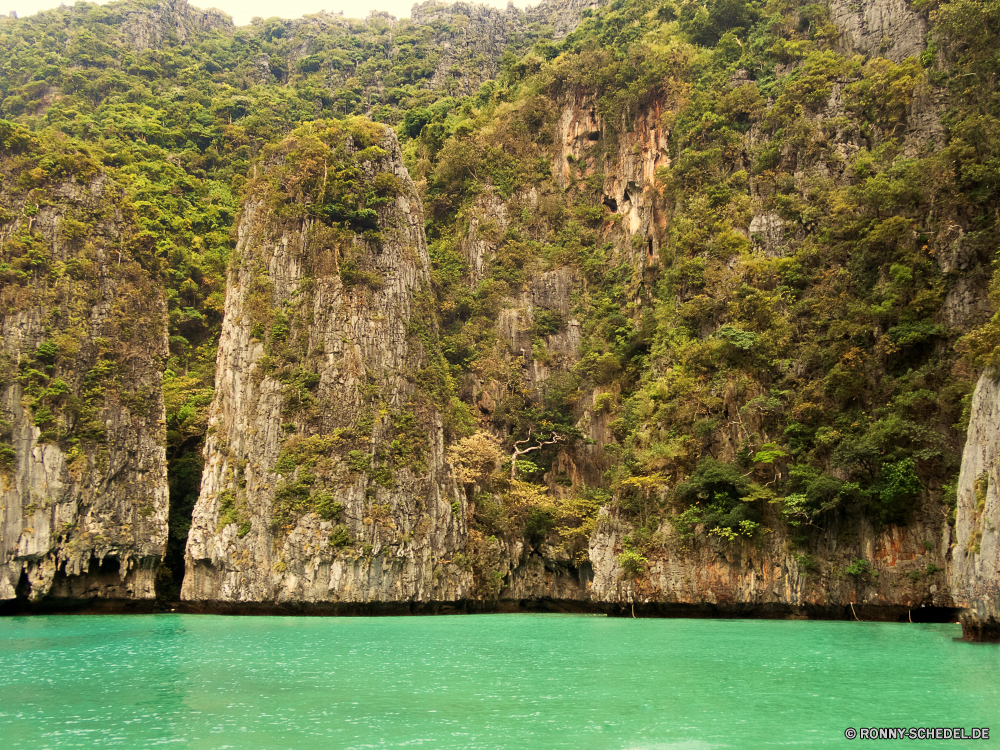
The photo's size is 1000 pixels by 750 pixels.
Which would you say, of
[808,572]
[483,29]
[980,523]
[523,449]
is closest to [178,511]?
[523,449]

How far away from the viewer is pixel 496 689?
468 inches

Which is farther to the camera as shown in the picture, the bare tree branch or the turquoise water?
the bare tree branch

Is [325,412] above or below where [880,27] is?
below

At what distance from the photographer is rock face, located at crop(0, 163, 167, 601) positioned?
93.2ft

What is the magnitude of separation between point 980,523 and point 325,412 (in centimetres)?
2463

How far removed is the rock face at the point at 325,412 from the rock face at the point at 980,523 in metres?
19.6

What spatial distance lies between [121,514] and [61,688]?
820 inches

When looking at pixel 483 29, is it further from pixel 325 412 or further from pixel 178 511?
pixel 178 511

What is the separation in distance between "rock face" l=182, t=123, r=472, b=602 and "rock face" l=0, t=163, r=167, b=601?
2.81 m

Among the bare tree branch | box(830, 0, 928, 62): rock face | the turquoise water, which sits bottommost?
the turquoise water

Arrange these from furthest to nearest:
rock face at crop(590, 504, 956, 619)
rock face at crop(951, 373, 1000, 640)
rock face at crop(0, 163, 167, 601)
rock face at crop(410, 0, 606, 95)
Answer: rock face at crop(410, 0, 606, 95)
rock face at crop(0, 163, 167, 601)
rock face at crop(590, 504, 956, 619)
rock face at crop(951, 373, 1000, 640)

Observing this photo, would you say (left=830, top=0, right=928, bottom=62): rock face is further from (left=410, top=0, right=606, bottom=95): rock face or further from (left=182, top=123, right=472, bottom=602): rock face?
(left=410, top=0, right=606, bottom=95): rock face

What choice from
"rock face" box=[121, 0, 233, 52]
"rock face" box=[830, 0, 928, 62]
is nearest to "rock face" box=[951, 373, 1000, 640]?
"rock face" box=[830, 0, 928, 62]

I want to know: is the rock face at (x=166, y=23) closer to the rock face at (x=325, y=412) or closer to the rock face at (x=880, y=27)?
the rock face at (x=325, y=412)
